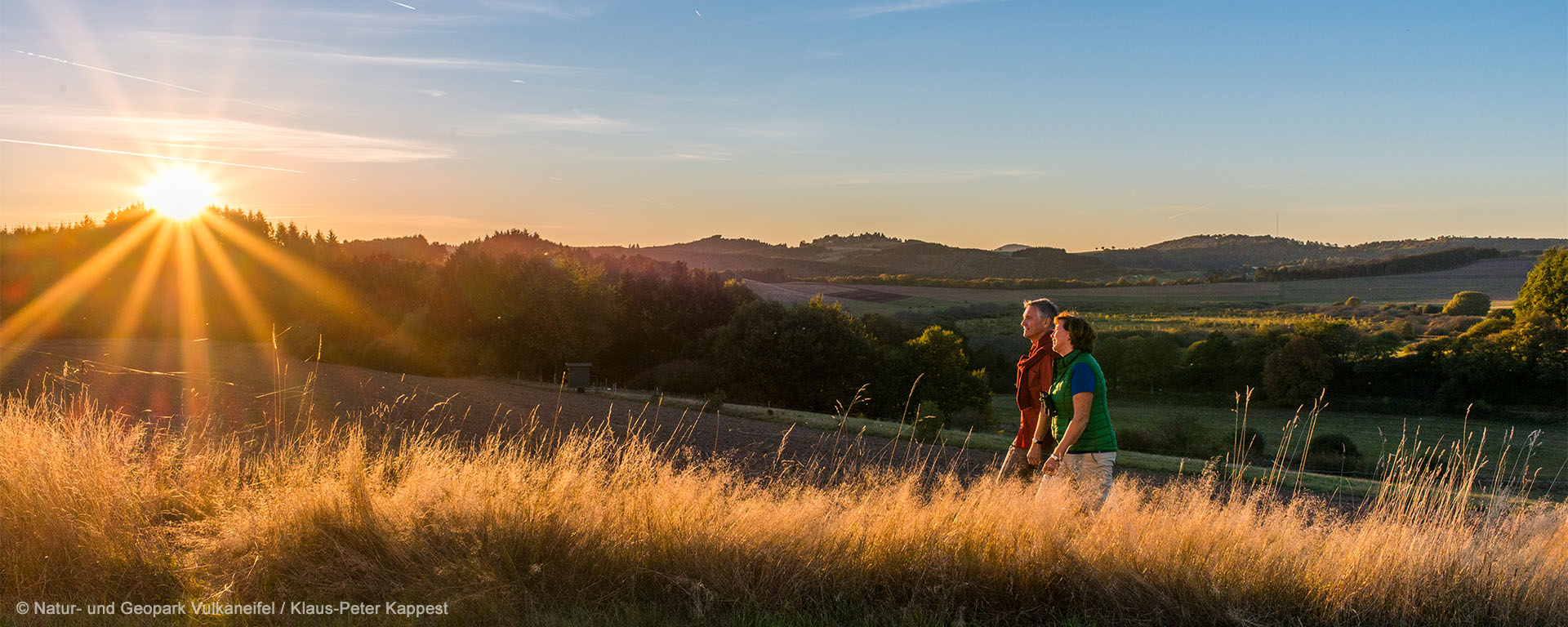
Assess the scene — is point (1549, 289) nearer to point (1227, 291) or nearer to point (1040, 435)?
point (1227, 291)

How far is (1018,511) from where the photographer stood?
4.97 m

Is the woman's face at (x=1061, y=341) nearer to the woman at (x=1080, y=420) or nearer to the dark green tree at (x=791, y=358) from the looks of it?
the woman at (x=1080, y=420)

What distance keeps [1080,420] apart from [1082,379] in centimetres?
27

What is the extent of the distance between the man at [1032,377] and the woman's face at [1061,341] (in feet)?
0.83

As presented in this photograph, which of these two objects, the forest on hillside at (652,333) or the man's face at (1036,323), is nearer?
the man's face at (1036,323)

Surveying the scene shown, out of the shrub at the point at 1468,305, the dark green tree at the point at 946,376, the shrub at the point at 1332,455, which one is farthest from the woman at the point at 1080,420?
the shrub at the point at 1468,305

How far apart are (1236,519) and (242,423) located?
1335 cm

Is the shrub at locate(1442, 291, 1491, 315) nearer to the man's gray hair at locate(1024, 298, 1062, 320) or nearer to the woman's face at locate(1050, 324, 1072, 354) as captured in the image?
the man's gray hair at locate(1024, 298, 1062, 320)

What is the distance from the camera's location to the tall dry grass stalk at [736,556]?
175 inches

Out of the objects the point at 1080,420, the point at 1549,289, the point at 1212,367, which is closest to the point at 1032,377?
the point at 1080,420

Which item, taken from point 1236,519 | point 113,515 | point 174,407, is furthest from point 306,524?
point 174,407

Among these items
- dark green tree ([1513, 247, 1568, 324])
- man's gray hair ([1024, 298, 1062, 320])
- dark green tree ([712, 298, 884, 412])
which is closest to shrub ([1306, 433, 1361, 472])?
dark green tree ([712, 298, 884, 412])

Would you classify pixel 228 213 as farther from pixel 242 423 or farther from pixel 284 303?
pixel 242 423

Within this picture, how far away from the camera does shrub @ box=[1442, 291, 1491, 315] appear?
61469mm
